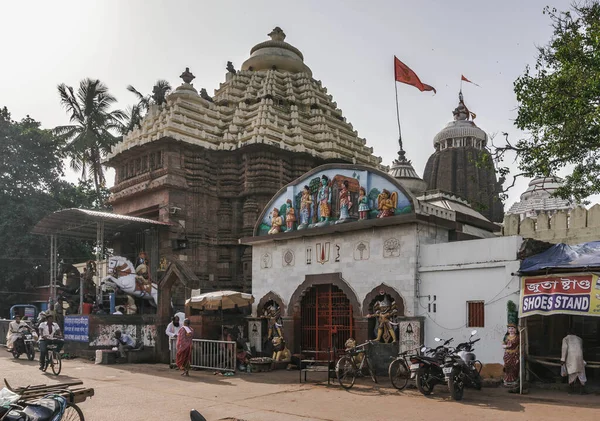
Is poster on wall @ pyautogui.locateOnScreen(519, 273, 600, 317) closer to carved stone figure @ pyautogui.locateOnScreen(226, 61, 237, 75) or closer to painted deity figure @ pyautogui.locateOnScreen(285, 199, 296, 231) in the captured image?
painted deity figure @ pyautogui.locateOnScreen(285, 199, 296, 231)

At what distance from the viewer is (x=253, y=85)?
33438mm

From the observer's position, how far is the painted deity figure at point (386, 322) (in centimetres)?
1612

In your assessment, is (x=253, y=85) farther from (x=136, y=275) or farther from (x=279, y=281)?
(x=279, y=281)

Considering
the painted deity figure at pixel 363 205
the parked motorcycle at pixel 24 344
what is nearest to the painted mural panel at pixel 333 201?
the painted deity figure at pixel 363 205

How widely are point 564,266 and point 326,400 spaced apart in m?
5.83

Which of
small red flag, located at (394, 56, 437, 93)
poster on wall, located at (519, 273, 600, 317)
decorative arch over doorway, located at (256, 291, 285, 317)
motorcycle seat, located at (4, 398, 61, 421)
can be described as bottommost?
motorcycle seat, located at (4, 398, 61, 421)

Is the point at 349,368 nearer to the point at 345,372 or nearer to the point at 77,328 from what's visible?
the point at 345,372

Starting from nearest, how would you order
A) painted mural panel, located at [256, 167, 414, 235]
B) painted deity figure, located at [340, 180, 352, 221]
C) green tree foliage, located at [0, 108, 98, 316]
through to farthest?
1. painted mural panel, located at [256, 167, 414, 235]
2. painted deity figure, located at [340, 180, 352, 221]
3. green tree foliage, located at [0, 108, 98, 316]

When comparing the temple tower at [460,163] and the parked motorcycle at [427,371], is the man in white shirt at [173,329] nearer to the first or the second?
the parked motorcycle at [427,371]

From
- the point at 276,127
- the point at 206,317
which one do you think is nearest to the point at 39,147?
the point at 276,127

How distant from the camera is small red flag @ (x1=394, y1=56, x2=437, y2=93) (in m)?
24.0

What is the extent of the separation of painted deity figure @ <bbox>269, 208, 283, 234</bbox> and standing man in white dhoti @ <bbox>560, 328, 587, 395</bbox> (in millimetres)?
9838

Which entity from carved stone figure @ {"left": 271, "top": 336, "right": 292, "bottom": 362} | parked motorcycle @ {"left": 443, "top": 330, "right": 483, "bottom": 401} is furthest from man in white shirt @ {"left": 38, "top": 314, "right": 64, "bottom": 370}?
parked motorcycle @ {"left": 443, "top": 330, "right": 483, "bottom": 401}

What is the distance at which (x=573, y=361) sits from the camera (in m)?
12.3
